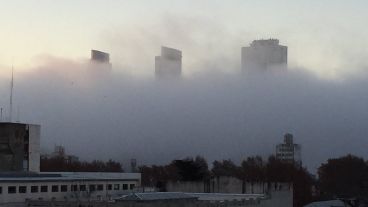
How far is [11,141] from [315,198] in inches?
2833

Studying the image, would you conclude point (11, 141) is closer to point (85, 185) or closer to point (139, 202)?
point (85, 185)

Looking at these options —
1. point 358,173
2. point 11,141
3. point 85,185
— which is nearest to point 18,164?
point 11,141

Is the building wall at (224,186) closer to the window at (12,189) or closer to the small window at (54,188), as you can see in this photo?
the small window at (54,188)

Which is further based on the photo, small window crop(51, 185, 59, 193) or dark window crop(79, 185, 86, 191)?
dark window crop(79, 185, 86, 191)

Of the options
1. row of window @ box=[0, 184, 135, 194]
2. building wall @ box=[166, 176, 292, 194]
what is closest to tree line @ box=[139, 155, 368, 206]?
building wall @ box=[166, 176, 292, 194]

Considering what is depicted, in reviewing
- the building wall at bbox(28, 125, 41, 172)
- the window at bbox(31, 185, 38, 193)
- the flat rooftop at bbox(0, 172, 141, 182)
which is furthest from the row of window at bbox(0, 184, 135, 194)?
the building wall at bbox(28, 125, 41, 172)

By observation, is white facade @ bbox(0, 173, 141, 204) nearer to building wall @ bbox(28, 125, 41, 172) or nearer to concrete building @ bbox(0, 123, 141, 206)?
concrete building @ bbox(0, 123, 141, 206)

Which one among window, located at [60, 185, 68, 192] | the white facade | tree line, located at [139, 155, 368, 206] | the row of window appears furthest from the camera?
tree line, located at [139, 155, 368, 206]

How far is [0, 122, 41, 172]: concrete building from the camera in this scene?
313 feet

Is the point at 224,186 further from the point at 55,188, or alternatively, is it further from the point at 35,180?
the point at 35,180

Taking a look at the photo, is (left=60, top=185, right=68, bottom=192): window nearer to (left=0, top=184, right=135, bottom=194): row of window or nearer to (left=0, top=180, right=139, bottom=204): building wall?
(left=0, top=184, right=135, bottom=194): row of window

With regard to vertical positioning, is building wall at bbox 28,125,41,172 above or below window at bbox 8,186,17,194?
above

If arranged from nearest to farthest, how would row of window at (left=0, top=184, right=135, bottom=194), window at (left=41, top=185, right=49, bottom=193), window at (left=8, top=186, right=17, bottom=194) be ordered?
window at (left=8, top=186, right=17, bottom=194)
row of window at (left=0, top=184, right=135, bottom=194)
window at (left=41, top=185, right=49, bottom=193)

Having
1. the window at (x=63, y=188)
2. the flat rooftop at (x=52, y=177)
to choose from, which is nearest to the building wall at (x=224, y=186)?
the flat rooftop at (x=52, y=177)
